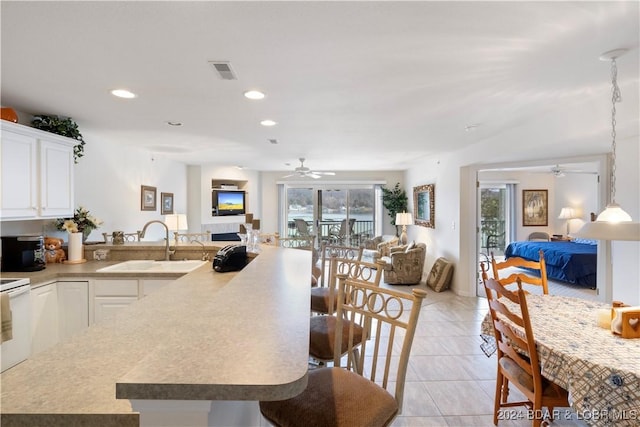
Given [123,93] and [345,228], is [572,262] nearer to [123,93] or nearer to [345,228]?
[345,228]

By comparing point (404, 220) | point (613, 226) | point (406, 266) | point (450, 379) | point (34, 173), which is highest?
point (34, 173)

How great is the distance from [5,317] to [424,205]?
623 cm

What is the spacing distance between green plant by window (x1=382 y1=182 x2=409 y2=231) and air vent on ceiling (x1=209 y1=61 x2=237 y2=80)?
617cm

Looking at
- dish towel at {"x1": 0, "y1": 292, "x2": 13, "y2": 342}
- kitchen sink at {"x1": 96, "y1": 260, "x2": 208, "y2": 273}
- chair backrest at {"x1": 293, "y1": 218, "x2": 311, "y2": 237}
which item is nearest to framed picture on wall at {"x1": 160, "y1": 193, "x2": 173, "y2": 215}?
kitchen sink at {"x1": 96, "y1": 260, "x2": 208, "y2": 273}

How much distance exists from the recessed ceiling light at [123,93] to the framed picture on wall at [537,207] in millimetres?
8775

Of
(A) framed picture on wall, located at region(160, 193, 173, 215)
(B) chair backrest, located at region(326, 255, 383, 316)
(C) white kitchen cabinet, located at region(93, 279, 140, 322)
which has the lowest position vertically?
(C) white kitchen cabinet, located at region(93, 279, 140, 322)

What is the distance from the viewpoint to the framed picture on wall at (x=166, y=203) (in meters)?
5.70

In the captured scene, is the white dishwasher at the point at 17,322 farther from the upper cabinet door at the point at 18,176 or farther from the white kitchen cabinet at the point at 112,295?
the upper cabinet door at the point at 18,176

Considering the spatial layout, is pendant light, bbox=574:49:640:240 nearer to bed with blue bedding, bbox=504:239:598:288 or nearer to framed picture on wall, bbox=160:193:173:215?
bed with blue bedding, bbox=504:239:598:288

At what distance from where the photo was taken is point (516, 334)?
1890mm

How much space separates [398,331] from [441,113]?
2407 millimetres

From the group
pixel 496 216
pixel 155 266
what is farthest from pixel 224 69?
pixel 496 216

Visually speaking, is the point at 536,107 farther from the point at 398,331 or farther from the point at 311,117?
the point at 398,331

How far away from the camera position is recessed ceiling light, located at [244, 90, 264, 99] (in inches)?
98.7
